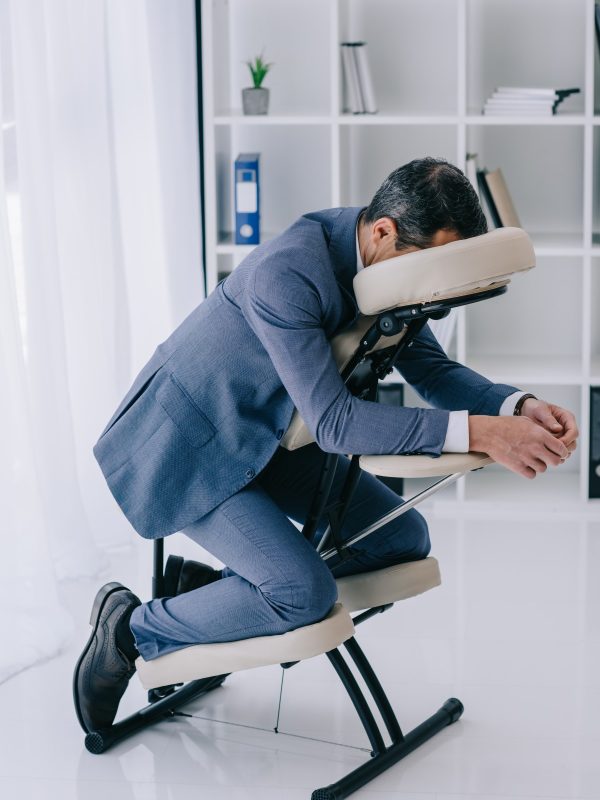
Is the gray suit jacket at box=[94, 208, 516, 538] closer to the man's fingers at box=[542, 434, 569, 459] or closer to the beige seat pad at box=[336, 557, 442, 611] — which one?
the man's fingers at box=[542, 434, 569, 459]

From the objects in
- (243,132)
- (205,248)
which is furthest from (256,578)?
(243,132)

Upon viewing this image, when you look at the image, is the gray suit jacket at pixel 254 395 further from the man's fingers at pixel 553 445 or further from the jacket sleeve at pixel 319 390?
the man's fingers at pixel 553 445

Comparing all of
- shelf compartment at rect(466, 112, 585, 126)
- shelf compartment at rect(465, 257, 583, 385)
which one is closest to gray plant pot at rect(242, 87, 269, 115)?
shelf compartment at rect(466, 112, 585, 126)

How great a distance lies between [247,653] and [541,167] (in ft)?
7.82

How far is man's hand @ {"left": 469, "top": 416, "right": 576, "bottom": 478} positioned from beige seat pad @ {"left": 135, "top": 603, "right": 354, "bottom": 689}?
383 millimetres

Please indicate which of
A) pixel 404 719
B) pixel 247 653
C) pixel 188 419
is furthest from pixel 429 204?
pixel 404 719

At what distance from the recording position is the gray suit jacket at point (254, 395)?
1.75 meters

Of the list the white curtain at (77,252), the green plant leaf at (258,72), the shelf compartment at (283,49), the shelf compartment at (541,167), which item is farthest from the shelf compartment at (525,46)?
the white curtain at (77,252)

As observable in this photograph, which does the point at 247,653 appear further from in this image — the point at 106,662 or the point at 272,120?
the point at 272,120

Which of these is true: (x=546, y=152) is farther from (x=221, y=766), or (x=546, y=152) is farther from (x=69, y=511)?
(x=221, y=766)

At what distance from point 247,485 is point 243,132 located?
2.10 metres

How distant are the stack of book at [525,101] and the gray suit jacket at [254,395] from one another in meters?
1.58

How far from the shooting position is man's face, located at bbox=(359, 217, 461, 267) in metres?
1.75

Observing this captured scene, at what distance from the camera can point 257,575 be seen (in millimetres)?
1854
